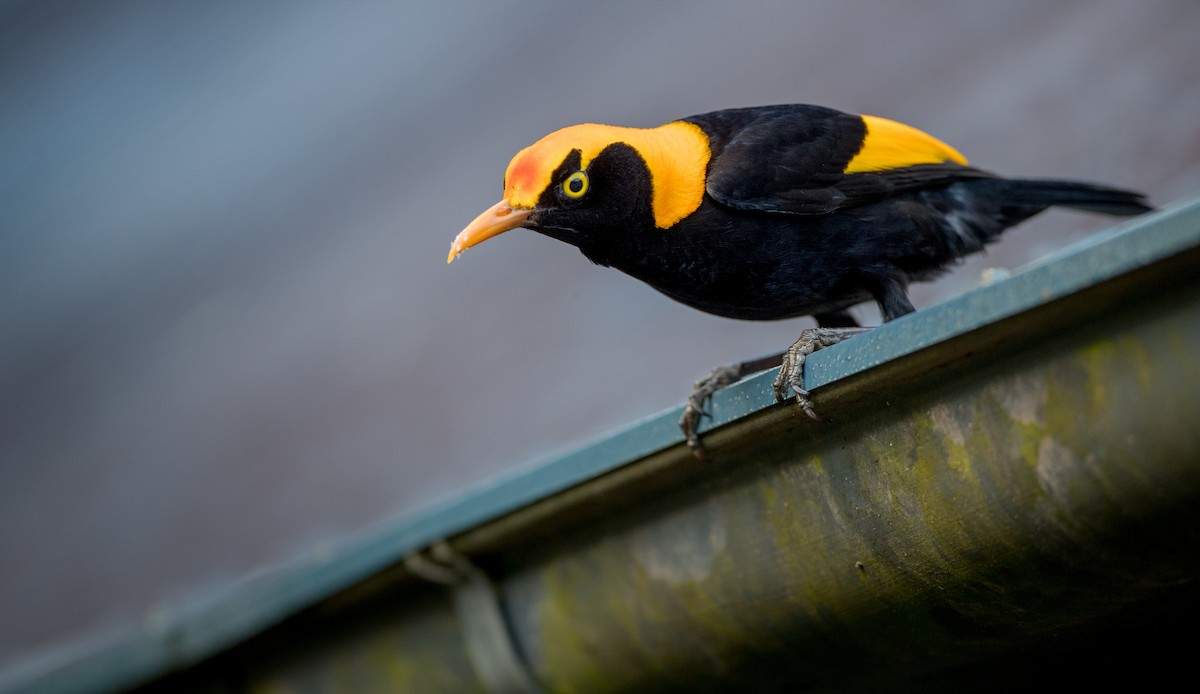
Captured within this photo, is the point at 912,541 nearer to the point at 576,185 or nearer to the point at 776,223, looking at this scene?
the point at 776,223

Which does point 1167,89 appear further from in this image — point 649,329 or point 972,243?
point 649,329

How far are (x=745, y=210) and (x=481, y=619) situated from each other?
40.8 inches

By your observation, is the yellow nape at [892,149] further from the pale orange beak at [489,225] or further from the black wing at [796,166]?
the pale orange beak at [489,225]

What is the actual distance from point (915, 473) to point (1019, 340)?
287mm

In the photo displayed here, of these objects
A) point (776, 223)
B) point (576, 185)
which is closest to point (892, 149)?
point (776, 223)

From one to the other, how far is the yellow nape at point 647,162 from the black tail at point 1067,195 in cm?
84

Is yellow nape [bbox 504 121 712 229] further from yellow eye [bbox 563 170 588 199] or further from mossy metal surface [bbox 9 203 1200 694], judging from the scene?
mossy metal surface [bbox 9 203 1200 694]

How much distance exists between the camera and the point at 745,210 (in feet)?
8.94

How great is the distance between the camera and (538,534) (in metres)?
2.51

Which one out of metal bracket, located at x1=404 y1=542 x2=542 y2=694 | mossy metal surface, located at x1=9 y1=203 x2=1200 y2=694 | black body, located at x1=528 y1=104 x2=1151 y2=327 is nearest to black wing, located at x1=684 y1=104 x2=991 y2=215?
black body, located at x1=528 y1=104 x2=1151 y2=327

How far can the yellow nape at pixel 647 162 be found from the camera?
2662 mm

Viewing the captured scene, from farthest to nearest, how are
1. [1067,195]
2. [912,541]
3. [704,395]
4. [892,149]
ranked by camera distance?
[1067,195]
[892,149]
[704,395]
[912,541]

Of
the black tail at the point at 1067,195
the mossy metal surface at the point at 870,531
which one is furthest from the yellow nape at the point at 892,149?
the mossy metal surface at the point at 870,531

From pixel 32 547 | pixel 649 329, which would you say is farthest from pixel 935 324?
pixel 32 547
